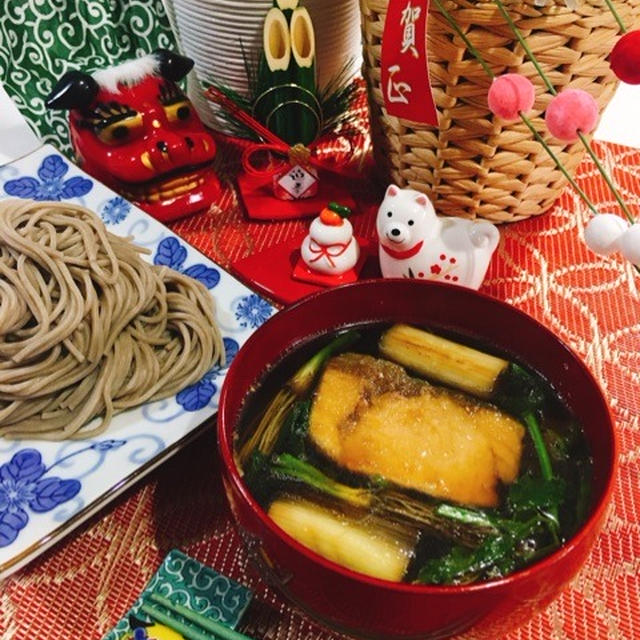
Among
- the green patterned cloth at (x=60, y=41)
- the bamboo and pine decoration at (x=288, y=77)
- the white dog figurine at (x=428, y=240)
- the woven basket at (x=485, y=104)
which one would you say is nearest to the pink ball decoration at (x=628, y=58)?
the woven basket at (x=485, y=104)

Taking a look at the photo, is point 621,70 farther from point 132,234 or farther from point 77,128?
point 77,128

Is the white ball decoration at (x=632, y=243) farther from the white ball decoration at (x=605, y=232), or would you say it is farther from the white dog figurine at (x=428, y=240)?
the white dog figurine at (x=428, y=240)

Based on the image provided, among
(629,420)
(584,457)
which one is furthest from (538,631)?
(629,420)

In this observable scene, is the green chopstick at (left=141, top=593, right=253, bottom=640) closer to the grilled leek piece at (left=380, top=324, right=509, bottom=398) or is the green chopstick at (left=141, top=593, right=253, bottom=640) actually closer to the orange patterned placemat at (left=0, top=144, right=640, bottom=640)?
the orange patterned placemat at (left=0, top=144, right=640, bottom=640)

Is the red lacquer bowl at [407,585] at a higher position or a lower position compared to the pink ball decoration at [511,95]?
lower

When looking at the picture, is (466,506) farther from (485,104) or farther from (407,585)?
(485,104)
